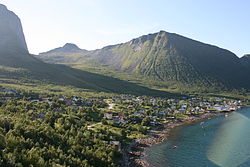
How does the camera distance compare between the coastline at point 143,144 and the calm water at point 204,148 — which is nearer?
the coastline at point 143,144

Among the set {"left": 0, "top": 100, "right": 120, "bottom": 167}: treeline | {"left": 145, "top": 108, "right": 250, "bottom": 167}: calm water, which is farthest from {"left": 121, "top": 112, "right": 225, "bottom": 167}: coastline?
{"left": 0, "top": 100, "right": 120, "bottom": 167}: treeline

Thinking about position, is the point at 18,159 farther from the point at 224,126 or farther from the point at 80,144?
the point at 224,126

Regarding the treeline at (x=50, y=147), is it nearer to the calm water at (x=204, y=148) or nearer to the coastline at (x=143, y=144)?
the coastline at (x=143, y=144)

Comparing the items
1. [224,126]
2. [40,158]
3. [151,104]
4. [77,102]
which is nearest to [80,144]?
[40,158]

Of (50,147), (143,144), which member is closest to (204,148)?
(143,144)

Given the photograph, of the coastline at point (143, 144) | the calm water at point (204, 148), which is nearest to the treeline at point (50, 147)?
the coastline at point (143, 144)
